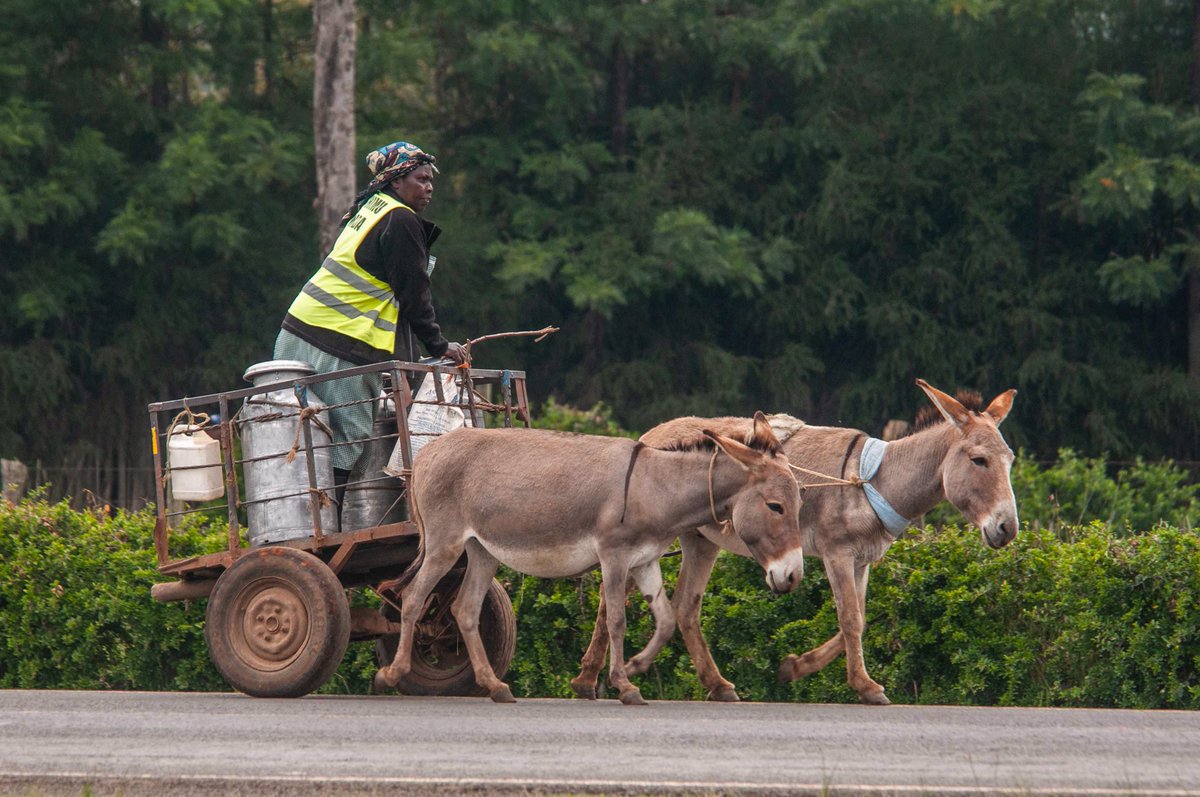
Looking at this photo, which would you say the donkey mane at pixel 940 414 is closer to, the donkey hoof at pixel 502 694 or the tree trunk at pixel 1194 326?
the donkey hoof at pixel 502 694

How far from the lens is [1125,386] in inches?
922

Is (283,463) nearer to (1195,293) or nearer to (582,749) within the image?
(582,749)

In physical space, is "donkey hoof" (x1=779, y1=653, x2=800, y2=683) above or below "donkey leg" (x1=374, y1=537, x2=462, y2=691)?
below

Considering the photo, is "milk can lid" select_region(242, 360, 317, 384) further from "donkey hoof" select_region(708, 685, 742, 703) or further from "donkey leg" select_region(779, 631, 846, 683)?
"donkey leg" select_region(779, 631, 846, 683)

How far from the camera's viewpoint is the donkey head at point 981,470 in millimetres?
9055

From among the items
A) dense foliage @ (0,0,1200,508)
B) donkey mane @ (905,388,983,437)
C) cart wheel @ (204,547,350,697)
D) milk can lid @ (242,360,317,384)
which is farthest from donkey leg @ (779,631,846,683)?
dense foliage @ (0,0,1200,508)

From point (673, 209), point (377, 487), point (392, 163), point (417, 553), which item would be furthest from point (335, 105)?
point (417, 553)

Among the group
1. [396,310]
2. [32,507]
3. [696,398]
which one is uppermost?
[396,310]

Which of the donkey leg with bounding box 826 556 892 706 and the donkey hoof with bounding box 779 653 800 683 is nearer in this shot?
the donkey leg with bounding box 826 556 892 706

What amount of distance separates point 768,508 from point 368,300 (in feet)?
8.77

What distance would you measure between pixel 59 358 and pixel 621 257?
774 cm

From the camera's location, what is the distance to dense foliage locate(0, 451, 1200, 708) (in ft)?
31.5

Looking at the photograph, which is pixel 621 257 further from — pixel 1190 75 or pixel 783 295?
pixel 1190 75

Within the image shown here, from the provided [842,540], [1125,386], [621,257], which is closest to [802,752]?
[842,540]
